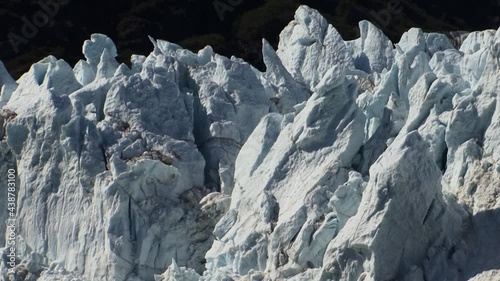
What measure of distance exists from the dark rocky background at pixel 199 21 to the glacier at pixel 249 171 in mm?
55531

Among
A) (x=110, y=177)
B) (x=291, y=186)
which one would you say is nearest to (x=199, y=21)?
(x=110, y=177)

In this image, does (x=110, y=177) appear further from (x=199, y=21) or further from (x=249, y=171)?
(x=199, y=21)

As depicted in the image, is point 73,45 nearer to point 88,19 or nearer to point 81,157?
point 88,19

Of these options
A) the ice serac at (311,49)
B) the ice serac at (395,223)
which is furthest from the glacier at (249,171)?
the ice serac at (311,49)

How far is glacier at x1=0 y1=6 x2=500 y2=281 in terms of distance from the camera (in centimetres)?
3678

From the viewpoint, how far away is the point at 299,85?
51125 millimetres

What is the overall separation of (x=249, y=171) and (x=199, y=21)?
239 ft

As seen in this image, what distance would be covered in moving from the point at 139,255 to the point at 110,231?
1.08 metres

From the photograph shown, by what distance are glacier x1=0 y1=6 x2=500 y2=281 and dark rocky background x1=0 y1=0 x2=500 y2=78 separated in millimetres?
55531

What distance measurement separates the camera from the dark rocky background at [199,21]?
4210 inches

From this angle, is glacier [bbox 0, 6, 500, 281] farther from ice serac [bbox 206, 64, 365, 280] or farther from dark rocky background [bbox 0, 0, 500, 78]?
dark rocky background [bbox 0, 0, 500, 78]

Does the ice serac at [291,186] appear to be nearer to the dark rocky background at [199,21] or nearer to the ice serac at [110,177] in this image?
the ice serac at [110,177]

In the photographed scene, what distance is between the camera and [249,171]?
4234cm

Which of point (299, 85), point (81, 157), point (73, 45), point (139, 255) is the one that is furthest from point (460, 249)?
point (73, 45)
